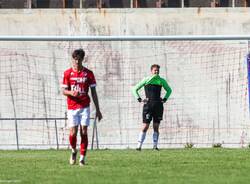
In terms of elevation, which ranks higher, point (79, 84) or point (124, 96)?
point (79, 84)

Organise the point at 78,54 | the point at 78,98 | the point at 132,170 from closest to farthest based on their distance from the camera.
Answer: the point at 132,170
the point at 78,54
the point at 78,98

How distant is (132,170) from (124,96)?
1250cm

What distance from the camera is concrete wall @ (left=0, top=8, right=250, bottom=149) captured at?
81.7 feet

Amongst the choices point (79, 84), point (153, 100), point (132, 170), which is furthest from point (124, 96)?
point (132, 170)

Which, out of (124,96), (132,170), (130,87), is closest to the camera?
(132,170)

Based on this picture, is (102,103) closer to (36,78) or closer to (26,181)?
(36,78)

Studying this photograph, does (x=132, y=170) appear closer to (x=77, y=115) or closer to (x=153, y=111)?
(x=77, y=115)

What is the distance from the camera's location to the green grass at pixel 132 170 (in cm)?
1169

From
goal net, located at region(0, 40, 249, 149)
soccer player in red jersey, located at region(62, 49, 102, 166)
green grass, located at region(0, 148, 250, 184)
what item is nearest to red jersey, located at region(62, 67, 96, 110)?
soccer player in red jersey, located at region(62, 49, 102, 166)

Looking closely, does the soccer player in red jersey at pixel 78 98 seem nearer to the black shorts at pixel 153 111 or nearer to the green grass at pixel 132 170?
the green grass at pixel 132 170

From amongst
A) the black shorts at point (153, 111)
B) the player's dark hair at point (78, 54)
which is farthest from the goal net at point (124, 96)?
the player's dark hair at point (78, 54)

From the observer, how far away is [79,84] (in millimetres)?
14523

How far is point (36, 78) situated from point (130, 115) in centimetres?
291

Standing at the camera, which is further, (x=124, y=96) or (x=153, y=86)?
(x=124, y=96)
